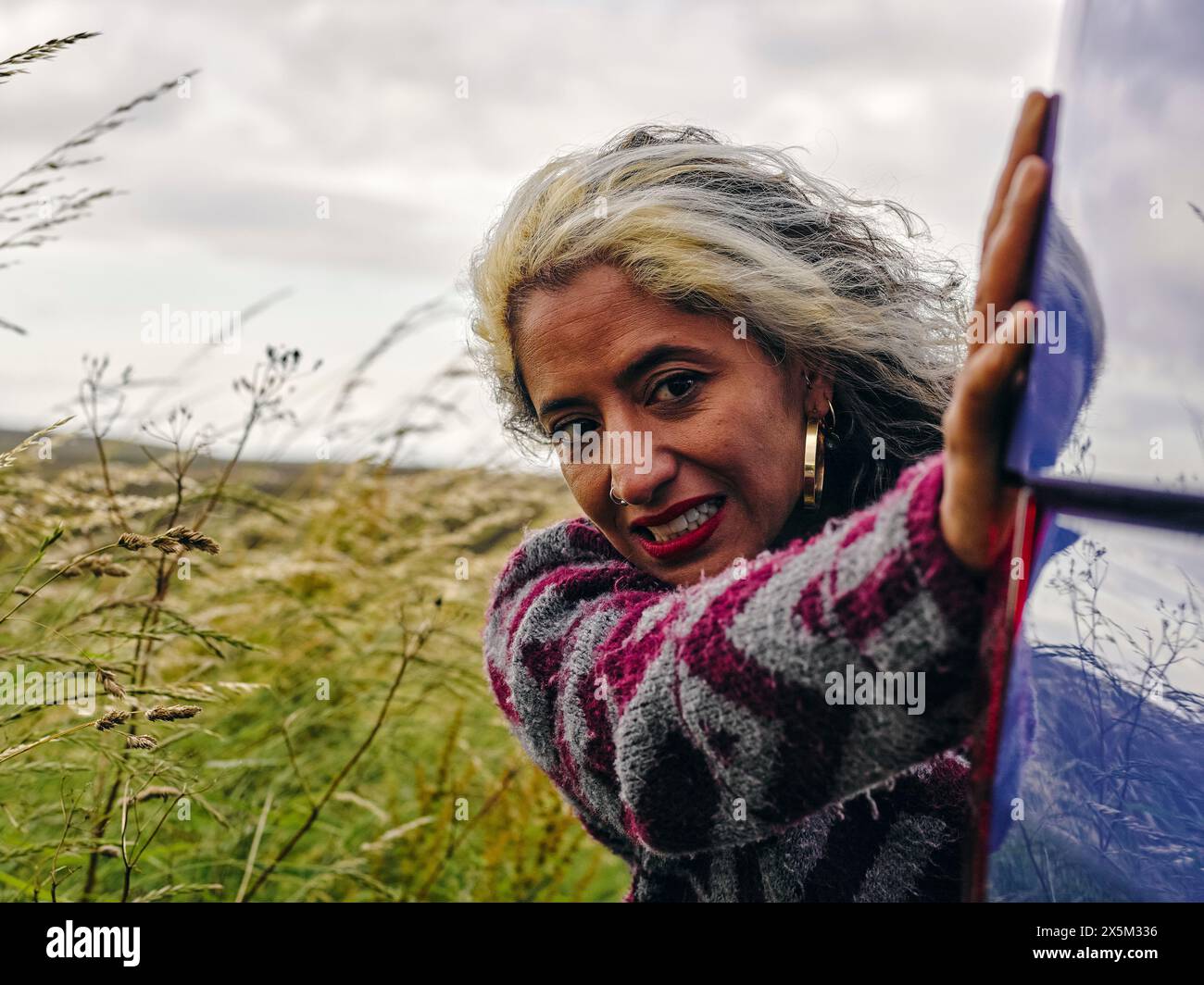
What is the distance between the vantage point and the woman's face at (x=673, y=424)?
5.55 ft

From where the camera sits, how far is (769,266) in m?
1.82

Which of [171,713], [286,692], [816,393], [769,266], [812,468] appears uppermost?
[769,266]

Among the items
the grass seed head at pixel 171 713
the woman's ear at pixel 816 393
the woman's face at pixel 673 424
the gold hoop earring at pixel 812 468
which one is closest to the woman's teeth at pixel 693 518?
the woman's face at pixel 673 424

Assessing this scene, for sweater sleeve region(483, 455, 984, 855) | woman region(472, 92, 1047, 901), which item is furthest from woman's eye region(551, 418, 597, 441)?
sweater sleeve region(483, 455, 984, 855)

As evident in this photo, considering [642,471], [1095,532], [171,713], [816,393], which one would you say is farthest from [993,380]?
[171,713]

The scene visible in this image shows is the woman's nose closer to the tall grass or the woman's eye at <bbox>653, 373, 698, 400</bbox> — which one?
the woman's eye at <bbox>653, 373, 698, 400</bbox>

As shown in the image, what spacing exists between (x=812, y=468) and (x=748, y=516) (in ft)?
0.46

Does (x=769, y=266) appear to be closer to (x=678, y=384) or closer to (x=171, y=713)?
(x=678, y=384)

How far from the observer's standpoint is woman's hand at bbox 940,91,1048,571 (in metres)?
0.84

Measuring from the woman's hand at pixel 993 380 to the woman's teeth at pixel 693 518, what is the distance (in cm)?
81

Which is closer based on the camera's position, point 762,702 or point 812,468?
point 762,702

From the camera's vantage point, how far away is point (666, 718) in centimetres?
124

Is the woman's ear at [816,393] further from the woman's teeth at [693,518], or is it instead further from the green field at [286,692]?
the green field at [286,692]
